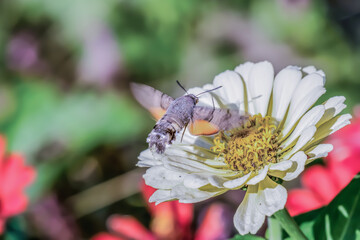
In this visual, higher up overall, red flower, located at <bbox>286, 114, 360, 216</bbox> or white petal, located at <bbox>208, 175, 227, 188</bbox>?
white petal, located at <bbox>208, 175, 227, 188</bbox>

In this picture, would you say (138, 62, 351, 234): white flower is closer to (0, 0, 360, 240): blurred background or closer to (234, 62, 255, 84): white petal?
(234, 62, 255, 84): white petal

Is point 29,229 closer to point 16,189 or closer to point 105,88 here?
point 16,189

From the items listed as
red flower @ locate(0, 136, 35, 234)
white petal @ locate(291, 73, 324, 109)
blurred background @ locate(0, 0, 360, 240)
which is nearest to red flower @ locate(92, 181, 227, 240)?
red flower @ locate(0, 136, 35, 234)

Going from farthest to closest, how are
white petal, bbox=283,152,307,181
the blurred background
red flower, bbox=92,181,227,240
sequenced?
the blurred background → red flower, bbox=92,181,227,240 → white petal, bbox=283,152,307,181

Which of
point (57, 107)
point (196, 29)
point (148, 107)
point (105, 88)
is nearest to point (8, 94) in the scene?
point (57, 107)

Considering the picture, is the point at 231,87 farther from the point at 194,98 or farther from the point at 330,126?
the point at 330,126
